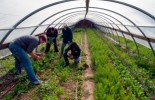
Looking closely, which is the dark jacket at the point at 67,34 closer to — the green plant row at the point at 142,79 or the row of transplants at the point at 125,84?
the row of transplants at the point at 125,84

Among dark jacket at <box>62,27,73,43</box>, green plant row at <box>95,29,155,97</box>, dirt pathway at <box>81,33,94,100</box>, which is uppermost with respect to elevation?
dark jacket at <box>62,27,73,43</box>

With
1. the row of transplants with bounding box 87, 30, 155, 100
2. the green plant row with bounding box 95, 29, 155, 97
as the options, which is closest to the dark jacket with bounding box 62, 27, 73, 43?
the row of transplants with bounding box 87, 30, 155, 100

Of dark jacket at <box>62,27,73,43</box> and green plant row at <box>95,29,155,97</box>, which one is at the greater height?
dark jacket at <box>62,27,73,43</box>

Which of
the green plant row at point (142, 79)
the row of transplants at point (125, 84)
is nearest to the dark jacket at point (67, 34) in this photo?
the row of transplants at point (125, 84)

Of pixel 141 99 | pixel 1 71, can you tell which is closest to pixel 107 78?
pixel 141 99

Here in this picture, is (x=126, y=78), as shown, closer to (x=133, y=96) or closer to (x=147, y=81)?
(x=147, y=81)

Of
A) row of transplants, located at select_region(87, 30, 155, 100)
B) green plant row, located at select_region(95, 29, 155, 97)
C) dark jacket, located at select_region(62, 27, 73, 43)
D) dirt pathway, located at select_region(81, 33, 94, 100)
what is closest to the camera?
row of transplants, located at select_region(87, 30, 155, 100)

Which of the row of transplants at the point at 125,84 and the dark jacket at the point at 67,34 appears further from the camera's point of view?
the dark jacket at the point at 67,34

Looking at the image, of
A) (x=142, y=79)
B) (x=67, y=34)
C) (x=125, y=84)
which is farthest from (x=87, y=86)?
(x=67, y=34)

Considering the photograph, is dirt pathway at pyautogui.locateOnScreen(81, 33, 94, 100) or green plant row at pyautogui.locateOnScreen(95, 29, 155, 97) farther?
green plant row at pyautogui.locateOnScreen(95, 29, 155, 97)

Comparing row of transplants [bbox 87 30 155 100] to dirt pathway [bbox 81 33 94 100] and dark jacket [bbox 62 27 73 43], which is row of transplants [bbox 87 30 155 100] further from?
dark jacket [bbox 62 27 73 43]

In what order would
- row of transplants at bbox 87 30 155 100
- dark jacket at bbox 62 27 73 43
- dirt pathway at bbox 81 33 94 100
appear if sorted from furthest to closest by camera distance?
dark jacket at bbox 62 27 73 43 → dirt pathway at bbox 81 33 94 100 → row of transplants at bbox 87 30 155 100

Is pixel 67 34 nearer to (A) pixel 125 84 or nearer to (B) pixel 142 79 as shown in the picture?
(B) pixel 142 79

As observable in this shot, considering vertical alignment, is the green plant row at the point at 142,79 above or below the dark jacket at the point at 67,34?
below
